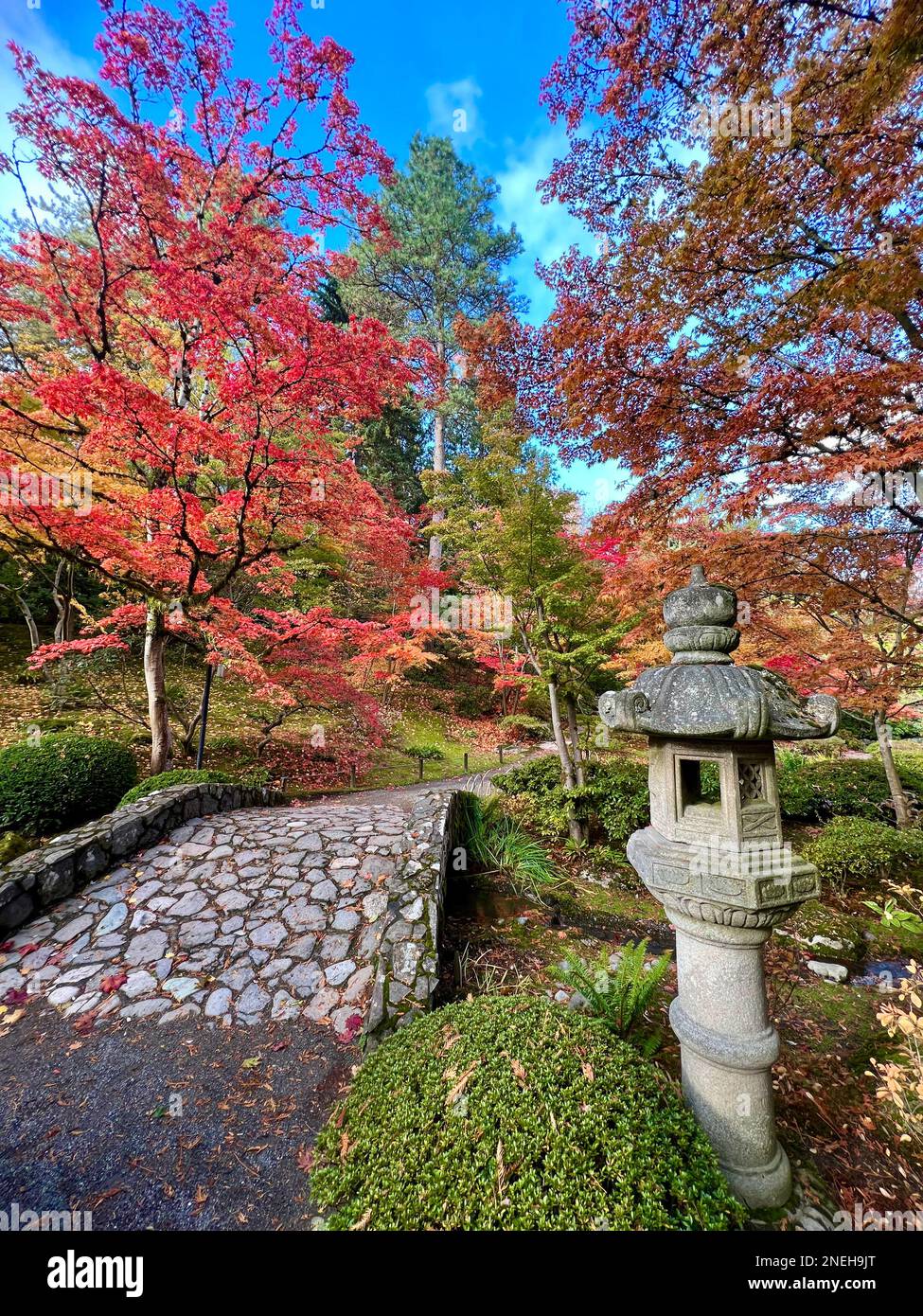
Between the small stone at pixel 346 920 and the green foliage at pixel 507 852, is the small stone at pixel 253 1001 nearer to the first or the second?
the small stone at pixel 346 920

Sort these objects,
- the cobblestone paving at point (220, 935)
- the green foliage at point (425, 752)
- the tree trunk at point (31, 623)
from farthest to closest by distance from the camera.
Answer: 1. the green foliage at point (425, 752)
2. the tree trunk at point (31, 623)
3. the cobblestone paving at point (220, 935)

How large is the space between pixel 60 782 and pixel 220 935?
10.4 ft

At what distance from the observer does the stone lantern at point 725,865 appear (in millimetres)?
1897

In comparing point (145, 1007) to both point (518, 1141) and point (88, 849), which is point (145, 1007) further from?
Result: point (518, 1141)

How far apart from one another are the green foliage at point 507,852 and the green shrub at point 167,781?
338 cm

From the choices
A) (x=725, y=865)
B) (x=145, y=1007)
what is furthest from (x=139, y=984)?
(x=725, y=865)

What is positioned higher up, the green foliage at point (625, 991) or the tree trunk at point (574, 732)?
the tree trunk at point (574, 732)

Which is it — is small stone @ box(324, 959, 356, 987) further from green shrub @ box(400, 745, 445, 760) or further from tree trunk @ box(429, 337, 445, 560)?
tree trunk @ box(429, 337, 445, 560)

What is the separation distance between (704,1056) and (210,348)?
744 centimetres

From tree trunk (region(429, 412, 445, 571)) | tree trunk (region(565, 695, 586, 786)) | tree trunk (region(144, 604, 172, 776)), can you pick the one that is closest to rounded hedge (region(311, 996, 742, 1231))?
tree trunk (region(565, 695, 586, 786))

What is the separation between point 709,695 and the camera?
193 cm

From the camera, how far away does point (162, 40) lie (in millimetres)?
4359

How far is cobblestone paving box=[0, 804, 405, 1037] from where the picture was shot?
2967mm

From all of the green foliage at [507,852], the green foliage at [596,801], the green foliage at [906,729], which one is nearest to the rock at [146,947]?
the green foliage at [507,852]
